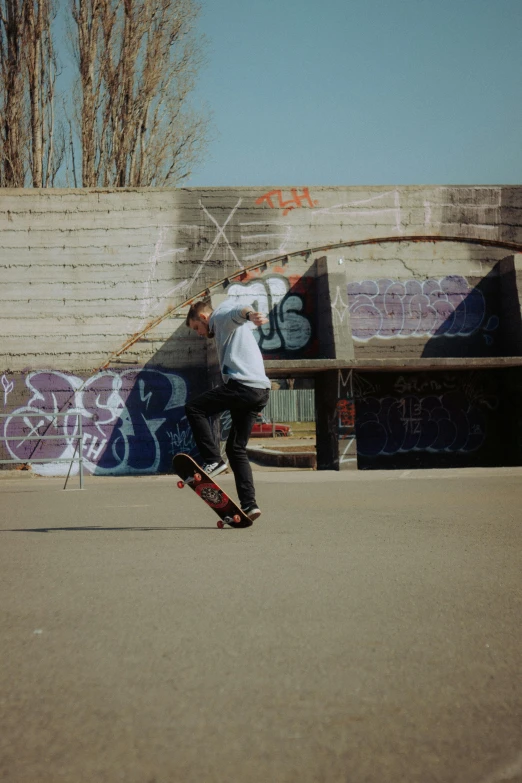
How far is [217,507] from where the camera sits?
668 centimetres

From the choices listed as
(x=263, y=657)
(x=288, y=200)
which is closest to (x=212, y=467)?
(x=263, y=657)

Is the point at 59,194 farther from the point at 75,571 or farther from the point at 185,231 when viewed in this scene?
the point at 75,571

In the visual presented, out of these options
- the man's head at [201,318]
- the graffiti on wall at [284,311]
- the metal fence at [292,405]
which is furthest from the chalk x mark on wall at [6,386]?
the metal fence at [292,405]

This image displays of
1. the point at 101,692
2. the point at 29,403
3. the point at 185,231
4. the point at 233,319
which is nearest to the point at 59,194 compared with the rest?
the point at 185,231

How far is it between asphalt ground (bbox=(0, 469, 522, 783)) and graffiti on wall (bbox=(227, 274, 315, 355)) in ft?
Answer: 45.6

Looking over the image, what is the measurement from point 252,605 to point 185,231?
1706 centimetres

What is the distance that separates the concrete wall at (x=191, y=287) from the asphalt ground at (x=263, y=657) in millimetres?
13542

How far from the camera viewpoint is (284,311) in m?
20.3

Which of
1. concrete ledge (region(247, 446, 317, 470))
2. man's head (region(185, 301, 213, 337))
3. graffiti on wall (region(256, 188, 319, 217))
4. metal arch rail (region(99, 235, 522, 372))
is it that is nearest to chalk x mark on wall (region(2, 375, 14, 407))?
metal arch rail (region(99, 235, 522, 372))

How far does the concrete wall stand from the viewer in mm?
19844

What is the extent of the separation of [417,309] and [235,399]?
47.9ft

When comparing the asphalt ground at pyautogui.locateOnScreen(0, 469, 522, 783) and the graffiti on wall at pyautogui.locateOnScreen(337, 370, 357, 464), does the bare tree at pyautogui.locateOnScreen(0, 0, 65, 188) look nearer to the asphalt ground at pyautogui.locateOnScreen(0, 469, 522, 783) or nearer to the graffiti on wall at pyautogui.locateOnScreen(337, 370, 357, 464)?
the graffiti on wall at pyautogui.locateOnScreen(337, 370, 357, 464)

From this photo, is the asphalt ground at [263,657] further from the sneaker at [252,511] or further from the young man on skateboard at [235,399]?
the young man on skateboard at [235,399]

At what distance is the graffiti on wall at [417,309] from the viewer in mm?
20547
